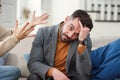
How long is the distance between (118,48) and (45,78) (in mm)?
580

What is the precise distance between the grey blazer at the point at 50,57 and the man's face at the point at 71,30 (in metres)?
0.07

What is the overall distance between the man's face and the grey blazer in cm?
7

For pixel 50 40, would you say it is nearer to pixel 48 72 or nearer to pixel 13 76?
pixel 48 72

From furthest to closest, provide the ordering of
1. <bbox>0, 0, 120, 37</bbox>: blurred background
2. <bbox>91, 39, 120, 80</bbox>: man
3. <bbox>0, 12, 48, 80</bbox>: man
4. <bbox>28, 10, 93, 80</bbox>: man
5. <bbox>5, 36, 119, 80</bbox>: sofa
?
<bbox>0, 0, 120, 37</bbox>: blurred background → <bbox>5, 36, 119, 80</bbox>: sofa → <bbox>91, 39, 120, 80</bbox>: man → <bbox>28, 10, 93, 80</bbox>: man → <bbox>0, 12, 48, 80</bbox>: man

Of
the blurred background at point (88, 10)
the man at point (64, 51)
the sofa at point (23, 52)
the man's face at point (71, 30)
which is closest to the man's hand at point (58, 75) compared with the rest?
the man at point (64, 51)

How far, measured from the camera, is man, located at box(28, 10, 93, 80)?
5.48 ft

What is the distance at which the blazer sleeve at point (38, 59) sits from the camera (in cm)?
168

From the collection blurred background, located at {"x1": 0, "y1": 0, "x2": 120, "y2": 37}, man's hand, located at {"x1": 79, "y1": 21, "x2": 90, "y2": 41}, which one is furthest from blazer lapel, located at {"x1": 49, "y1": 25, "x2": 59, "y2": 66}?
blurred background, located at {"x1": 0, "y1": 0, "x2": 120, "y2": 37}

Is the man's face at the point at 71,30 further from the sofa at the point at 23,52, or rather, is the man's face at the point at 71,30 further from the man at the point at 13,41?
the sofa at the point at 23,52

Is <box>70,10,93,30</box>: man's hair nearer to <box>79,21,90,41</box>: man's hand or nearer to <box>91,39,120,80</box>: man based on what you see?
<box>79,21,90,41</box>: man's hand

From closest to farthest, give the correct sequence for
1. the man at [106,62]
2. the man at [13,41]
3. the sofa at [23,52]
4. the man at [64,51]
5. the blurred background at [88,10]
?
1. the man at [13,41]
2. the man at [64,51]
3. the man at [106,62]
4. the sofa at [23,52]
5. the blurred background at [88,10]

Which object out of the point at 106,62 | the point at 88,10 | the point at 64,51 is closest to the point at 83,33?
the point at 64,51

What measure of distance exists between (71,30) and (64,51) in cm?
18

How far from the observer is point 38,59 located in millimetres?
1741
